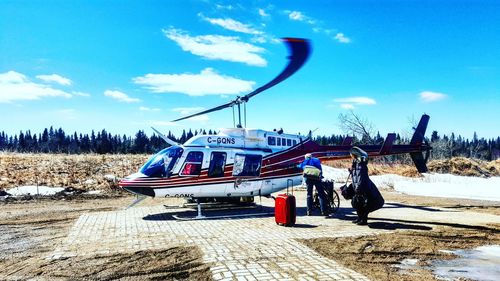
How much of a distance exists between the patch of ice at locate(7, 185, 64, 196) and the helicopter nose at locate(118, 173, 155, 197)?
9156mm

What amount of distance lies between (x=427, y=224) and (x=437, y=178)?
1736cm

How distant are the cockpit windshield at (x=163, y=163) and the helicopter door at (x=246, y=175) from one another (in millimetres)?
2240

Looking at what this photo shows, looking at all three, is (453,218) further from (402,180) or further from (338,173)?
(338,173)

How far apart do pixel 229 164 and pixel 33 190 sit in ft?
40.6

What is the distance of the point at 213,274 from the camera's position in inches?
257

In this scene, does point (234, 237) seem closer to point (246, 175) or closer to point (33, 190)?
point (246, 175)

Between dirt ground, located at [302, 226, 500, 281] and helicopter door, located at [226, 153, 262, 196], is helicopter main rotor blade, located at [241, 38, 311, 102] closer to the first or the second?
helicopter door, located at [226, 153, 262, 196]

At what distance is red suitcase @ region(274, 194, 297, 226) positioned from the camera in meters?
11.3

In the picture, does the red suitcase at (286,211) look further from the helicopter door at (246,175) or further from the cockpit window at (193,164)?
the cockpit window at (193,164)

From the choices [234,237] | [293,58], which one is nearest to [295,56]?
[293,58]

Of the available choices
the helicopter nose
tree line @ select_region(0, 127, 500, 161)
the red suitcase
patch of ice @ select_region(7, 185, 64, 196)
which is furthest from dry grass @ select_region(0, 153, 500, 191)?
tree line @ select_region(0, 127, 500, 161)

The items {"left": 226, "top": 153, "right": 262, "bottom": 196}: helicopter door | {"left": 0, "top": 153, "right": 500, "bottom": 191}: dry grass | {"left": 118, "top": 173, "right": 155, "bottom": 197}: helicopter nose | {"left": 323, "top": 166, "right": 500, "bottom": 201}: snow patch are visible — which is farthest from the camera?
{"left": 0, "top": 153, "right": 500, "bottom": 191}: dry grass

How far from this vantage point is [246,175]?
14344 mm

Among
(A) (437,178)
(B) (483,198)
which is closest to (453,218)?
(B) (483,198)
